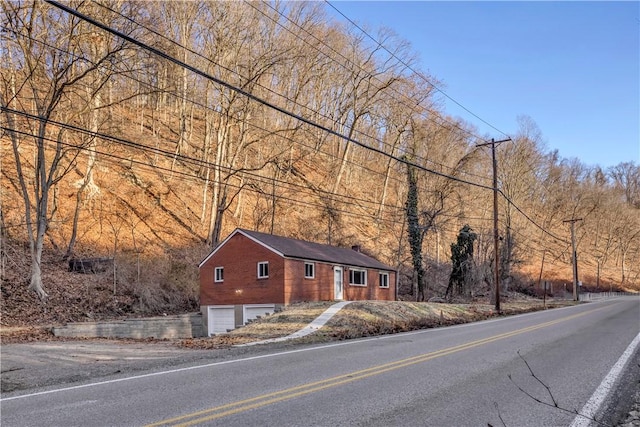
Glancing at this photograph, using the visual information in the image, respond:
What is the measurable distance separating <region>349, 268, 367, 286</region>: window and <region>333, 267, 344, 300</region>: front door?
131 cm

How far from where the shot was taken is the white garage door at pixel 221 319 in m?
32.8

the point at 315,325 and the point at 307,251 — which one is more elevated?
the point at 307,251

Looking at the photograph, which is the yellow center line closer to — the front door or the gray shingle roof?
the gray shingle roof

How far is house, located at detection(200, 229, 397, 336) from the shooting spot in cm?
3072

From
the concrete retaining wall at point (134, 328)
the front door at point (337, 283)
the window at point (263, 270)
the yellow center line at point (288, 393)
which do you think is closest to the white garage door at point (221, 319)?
the concrete retaining wall at point (134, 328)

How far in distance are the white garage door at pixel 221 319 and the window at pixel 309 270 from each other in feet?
17.6

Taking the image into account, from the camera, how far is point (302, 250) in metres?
33.1

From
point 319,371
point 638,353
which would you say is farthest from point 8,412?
point 638,353

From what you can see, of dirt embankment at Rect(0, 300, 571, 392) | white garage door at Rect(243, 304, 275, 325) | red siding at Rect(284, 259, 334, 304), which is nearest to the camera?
dirt embankment at Rect(0, 300, 571, 392)

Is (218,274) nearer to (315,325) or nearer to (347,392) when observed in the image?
(315,325)

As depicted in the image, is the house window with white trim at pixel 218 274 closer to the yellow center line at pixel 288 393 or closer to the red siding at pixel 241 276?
the red siding at pixel 241 276

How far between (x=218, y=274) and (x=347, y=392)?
27.3 meters

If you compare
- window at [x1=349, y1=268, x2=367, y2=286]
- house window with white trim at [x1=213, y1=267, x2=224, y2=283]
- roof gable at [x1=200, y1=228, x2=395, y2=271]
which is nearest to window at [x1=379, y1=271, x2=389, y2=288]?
roof gable at [x1=200, y1=228, x2=395, y2=271]

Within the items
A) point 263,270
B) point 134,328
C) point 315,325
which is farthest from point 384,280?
point 134,328
